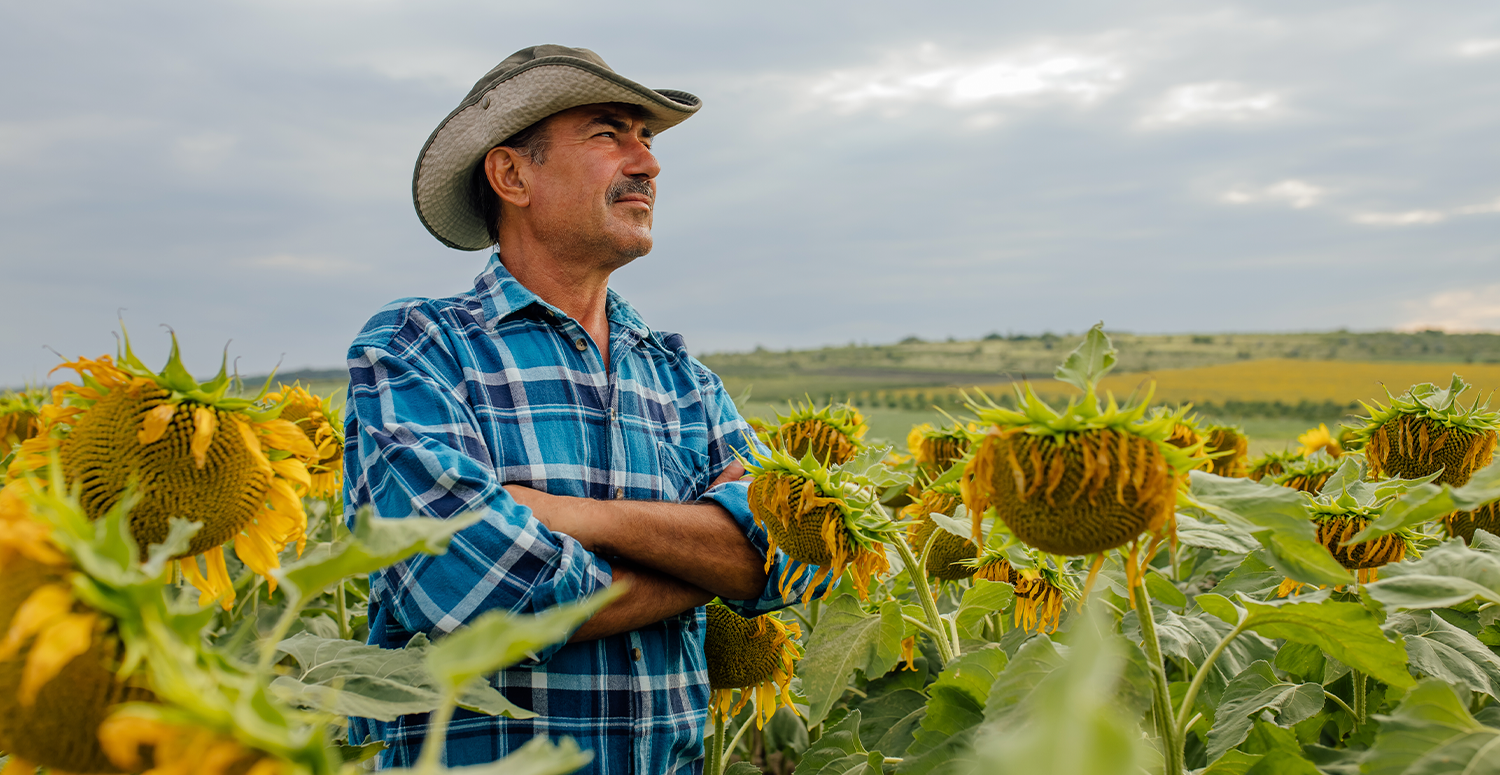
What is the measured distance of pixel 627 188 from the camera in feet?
11.3

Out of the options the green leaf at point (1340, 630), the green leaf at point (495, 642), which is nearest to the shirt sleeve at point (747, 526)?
the green leaf at point (1340, 630)

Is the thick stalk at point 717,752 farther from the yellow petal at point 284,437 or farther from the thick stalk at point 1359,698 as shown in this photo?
the yellow petal at point 284,437

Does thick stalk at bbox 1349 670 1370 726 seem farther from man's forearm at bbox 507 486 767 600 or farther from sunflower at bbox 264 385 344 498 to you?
sunflower at bbox 264 385 344 498

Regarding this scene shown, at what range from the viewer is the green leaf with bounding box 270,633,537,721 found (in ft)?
4.21

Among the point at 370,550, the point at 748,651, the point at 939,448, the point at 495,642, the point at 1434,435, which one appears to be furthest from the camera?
the point at 939,448

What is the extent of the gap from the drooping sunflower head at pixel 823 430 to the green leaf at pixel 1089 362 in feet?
7.68

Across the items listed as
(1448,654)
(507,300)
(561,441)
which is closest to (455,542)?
(561,441)

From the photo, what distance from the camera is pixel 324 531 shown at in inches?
182

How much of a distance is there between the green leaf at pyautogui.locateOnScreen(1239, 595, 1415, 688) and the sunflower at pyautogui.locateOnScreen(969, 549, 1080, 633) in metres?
1.00

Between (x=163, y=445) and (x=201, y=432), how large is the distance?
8cm

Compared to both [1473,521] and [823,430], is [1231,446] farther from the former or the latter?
[823,430]

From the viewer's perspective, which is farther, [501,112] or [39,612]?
[501,112]

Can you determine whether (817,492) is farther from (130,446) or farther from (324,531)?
(324,531)

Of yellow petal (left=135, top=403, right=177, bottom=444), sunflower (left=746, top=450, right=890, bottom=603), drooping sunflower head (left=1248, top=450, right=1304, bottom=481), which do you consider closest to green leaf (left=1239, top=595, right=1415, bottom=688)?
sunflower (left=746, top=450, right=890, bottom=603)
